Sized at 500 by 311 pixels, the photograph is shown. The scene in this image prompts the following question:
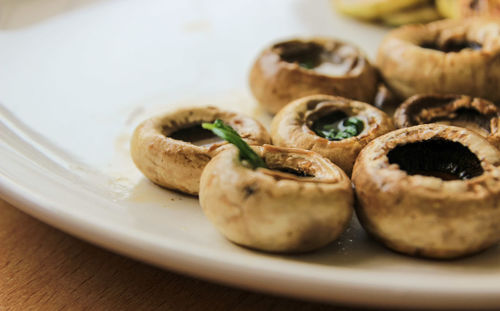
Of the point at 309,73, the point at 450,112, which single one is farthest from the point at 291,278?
the point at 309,73

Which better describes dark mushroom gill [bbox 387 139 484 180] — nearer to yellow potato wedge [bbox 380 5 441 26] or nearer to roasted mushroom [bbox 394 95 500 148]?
roasted mushroom [bbox 394 95 500 148]

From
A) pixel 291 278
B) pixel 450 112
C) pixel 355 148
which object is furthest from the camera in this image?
pixel 450 112

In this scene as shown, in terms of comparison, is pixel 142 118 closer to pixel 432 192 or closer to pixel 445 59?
pixel 445 59

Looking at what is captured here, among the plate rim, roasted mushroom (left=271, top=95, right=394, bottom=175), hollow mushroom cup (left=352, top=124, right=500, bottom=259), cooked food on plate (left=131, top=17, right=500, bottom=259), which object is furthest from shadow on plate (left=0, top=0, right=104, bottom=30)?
hollow mushroom cup (left=352, top=124, right=500, bottom=259)

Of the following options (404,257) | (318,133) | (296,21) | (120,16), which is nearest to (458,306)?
(404,257)

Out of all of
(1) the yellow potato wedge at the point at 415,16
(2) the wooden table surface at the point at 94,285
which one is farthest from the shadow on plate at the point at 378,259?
(1) the yellow potato wedge at the point at 415,16

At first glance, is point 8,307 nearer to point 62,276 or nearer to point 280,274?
point 62,276
